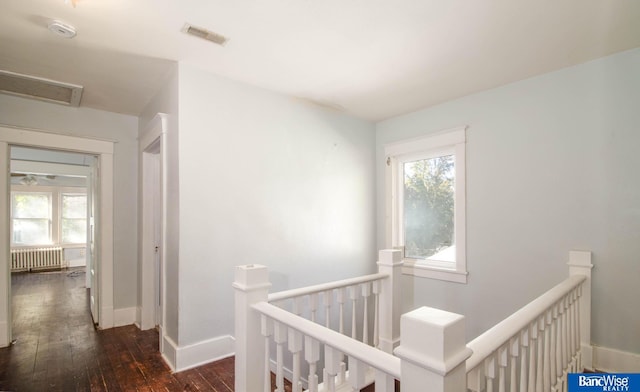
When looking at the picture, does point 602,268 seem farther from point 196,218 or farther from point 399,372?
point 196,218

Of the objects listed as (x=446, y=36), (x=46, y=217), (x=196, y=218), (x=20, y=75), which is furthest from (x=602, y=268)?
(x=46, y=217)

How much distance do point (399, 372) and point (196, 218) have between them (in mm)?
1984

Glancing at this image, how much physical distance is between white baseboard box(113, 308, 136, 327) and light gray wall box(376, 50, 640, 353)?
3.24 meters

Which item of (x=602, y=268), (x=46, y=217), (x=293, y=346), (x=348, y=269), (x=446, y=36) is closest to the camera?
(x=293, y=346)

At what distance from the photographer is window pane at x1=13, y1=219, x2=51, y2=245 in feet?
23.2

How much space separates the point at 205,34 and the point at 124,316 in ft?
10.0

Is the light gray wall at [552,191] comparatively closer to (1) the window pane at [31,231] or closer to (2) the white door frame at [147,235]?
(2) the white door frame at [147,235]

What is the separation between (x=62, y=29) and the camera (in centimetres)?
188

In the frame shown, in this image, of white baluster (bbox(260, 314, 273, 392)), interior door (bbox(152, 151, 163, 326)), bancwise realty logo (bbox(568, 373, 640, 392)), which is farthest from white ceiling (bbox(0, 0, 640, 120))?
bancwise realty logo (bbox(568, 373, 640, 392))

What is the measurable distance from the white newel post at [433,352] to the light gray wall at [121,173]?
11.5 ft

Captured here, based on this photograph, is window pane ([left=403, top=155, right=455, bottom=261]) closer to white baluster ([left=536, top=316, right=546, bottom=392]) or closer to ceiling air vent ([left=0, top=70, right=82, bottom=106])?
white baluster ([left=536, top=316, right=546, bottom=392])

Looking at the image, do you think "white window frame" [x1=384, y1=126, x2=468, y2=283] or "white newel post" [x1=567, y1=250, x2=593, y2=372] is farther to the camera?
"white window frame" [x1=384, y1=126, x2=468, y2=283]

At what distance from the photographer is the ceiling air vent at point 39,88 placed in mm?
2514

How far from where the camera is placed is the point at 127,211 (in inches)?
134
